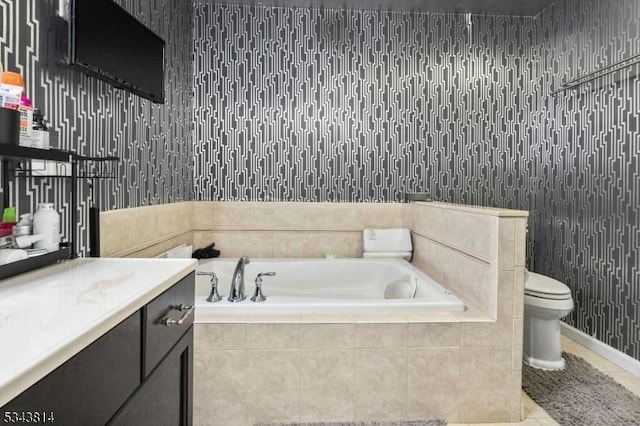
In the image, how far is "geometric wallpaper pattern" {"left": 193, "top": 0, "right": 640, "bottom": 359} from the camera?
3.30 meters

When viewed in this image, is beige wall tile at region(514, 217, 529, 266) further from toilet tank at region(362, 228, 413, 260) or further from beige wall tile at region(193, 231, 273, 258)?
beige wall tile at region(193, 231, 273, 258)

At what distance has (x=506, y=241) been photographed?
189 centimetres

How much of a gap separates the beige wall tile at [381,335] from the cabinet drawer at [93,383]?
1.16 metres

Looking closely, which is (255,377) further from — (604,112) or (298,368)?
(604,112)

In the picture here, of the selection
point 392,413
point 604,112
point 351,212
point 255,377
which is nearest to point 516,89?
point 604,112

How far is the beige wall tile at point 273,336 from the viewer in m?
1.86

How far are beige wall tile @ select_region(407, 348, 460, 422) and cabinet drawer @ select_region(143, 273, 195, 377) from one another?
3.66 feet

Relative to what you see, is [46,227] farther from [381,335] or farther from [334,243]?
[334,243]

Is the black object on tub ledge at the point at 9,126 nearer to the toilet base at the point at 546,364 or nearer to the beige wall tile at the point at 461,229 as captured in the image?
the beige wall tile at the point at 461,229

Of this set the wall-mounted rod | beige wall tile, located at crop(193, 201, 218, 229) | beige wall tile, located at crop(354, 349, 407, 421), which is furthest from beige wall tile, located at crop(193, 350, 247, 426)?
the wall-mounted rod

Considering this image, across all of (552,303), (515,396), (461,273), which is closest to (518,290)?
(461,273)

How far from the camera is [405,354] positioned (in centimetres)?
187

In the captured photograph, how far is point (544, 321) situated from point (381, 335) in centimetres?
125

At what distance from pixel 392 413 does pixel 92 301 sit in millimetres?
1505
